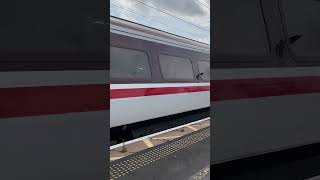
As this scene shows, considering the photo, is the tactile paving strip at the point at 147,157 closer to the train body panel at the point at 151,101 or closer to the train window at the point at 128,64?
the train body panel at the point at 151,101

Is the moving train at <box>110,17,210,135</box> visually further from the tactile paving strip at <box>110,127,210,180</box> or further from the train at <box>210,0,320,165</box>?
the train at <box>210,0,320,165</box>

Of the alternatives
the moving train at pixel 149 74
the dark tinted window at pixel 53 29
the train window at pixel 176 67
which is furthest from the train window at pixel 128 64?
the dark tinted window at pixel 53 29

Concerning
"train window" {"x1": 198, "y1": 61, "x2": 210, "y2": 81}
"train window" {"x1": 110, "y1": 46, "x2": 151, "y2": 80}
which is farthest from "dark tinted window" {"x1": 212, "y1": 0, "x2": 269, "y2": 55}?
"train window" {"x1": 198, "y1": 61, "x2": 210, "y2": 81}

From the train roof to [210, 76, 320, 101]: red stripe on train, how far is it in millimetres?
4349

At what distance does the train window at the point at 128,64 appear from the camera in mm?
6227

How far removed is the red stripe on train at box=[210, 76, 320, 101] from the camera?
1.98 m

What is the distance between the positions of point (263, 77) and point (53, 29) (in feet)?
4.22

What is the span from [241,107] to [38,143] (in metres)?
1.17

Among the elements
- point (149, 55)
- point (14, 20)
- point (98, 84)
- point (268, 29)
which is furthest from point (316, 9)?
point (149, 55)

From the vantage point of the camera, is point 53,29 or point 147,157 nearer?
point 53,29

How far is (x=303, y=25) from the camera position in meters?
2.48

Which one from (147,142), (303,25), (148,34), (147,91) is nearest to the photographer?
(303,25)

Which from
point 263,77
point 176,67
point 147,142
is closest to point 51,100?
point 263,77

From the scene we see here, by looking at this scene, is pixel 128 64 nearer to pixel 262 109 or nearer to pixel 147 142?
pixel 147 142
